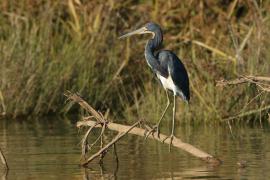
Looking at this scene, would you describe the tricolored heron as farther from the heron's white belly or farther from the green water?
the green water

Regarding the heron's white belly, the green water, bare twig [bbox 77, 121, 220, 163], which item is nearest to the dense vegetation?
the green water

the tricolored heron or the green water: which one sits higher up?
the tricolored heron

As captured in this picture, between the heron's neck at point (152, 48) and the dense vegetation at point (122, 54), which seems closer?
the heron's neck at point (152, 48)

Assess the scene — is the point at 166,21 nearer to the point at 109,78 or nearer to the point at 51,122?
the point at 109,78

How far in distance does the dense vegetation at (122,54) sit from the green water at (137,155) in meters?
0.73

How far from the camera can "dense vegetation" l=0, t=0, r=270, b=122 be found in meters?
15.9

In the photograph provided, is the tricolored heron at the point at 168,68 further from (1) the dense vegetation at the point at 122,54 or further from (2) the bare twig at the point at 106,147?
(1) the dense vegetation at the point at 122,54

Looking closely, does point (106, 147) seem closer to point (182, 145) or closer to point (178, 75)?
point (182, 145)

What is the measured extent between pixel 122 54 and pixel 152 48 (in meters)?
6.38

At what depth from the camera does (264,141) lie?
13500 millimetres

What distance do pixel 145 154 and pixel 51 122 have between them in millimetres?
4845

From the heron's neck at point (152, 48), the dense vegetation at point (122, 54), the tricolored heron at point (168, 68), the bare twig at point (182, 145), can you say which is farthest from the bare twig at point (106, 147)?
the dense vegetation at point (122, 54)

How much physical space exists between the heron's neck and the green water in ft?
3.68

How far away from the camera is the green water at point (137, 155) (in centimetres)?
1077
